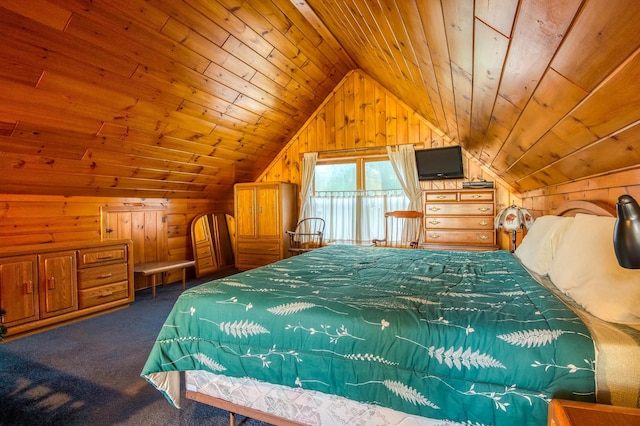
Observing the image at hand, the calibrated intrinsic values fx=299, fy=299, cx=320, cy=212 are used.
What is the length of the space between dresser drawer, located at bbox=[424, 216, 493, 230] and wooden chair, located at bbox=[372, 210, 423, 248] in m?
0.43

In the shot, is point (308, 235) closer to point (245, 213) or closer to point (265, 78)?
point (245, 213)

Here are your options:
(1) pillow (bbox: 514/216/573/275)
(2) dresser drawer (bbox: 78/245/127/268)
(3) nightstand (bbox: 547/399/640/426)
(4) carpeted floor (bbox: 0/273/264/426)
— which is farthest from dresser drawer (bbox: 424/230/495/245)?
(2) dresser drawer (bbox: 78/245/127/268)

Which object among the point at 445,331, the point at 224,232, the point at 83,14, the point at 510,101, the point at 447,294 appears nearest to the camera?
the point at 445,331

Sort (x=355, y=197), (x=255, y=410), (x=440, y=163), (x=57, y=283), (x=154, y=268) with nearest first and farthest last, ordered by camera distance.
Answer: (x=255, y=410) → (x=57, y=283) → (x=154, y=268) → (x=440, y=163) → (x=355, y=197)

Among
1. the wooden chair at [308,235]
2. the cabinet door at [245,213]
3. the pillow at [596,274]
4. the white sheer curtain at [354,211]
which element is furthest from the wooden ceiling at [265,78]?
the wooden chair at [308,235]

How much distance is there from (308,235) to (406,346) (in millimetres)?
3672

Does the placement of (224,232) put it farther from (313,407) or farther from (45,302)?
(313,407)

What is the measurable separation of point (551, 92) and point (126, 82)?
309cm

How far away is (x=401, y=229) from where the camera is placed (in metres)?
4.41

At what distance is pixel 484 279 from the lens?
169 centimetres

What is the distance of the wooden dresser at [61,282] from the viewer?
258 cm

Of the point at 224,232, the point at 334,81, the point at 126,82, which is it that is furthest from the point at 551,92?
the point at 224,232

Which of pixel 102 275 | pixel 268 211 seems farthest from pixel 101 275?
pixel 268 211

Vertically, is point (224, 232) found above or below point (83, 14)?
below
